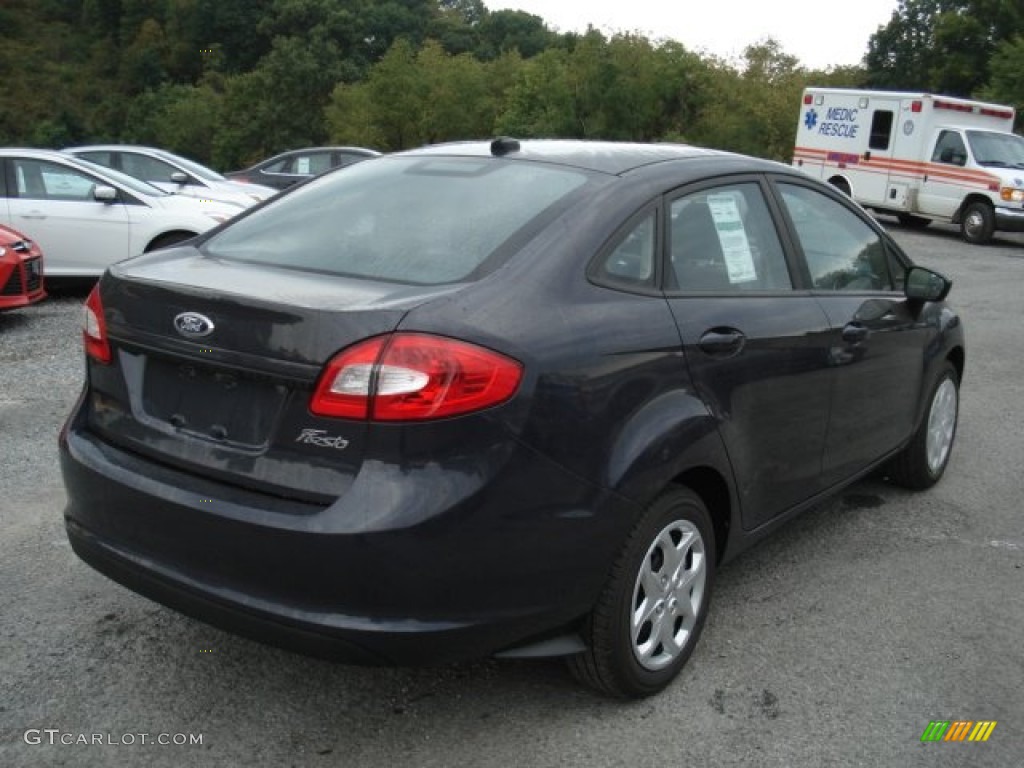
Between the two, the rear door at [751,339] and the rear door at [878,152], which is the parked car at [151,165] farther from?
the rear door at [878,152]

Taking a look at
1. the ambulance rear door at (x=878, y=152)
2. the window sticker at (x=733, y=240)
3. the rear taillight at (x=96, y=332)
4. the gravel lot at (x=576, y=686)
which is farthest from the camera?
the ambulance rear door at (x=878, y=152)

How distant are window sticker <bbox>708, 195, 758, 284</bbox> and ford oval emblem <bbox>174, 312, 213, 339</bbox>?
175 centimetres

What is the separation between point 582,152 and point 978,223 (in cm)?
1701

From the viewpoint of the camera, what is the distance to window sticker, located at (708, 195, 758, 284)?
137 inches

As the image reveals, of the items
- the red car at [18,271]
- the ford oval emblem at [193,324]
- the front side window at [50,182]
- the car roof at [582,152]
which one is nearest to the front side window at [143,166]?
the front side window at [50,182]

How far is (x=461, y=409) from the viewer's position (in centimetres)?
246

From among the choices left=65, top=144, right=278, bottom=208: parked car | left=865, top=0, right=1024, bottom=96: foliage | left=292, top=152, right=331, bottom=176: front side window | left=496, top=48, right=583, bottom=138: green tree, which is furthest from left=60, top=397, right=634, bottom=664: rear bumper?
left=865, top=0, right=1024, bottom=96: foliage

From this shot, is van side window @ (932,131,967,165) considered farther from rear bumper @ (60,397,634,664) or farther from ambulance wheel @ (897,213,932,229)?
rear bumper @ (60,397,634,664)

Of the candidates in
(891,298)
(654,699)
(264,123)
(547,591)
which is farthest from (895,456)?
(264,123)

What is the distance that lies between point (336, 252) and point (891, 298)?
2577 millimetres

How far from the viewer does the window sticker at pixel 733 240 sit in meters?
3.48

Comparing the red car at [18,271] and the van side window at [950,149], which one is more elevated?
the van side window at [950,149]

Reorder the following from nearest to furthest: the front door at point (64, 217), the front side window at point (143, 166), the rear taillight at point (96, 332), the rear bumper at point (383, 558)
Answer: the rear bumper at point (383, 558)
the rear taillight at point (96, 332)
the front door at point (64, 217)
the front side window at point (143, 166)

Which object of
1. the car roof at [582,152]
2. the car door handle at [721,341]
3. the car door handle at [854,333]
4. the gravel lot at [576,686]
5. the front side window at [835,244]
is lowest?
the gravel lot at [576,686]
